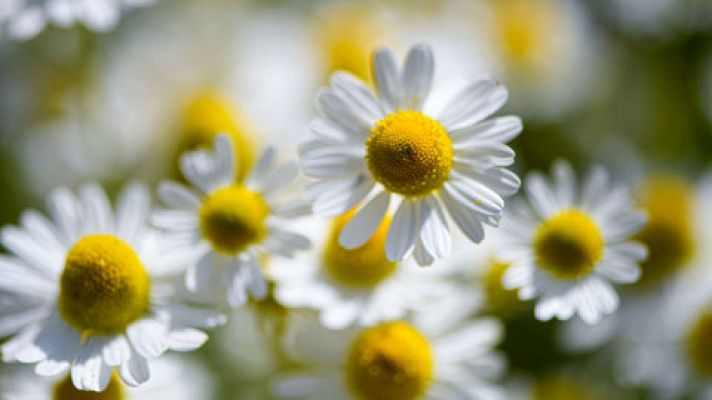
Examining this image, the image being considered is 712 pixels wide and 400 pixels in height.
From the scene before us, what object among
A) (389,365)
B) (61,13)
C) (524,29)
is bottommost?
(389,365)

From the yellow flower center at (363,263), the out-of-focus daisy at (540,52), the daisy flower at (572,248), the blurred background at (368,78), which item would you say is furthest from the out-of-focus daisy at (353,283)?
the out-of-focus daisy at (540,52)

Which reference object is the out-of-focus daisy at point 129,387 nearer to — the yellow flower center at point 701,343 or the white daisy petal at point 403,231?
the white daisy petal at point 403,231

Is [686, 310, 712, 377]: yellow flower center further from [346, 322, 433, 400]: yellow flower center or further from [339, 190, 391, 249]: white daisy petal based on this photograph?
[339, 190, 391, 249]: white daisy petal

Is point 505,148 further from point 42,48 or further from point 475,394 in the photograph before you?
point 42,48

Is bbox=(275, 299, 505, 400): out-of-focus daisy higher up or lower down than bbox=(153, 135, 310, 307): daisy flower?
lower down

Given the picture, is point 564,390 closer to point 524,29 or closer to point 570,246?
point 570,246

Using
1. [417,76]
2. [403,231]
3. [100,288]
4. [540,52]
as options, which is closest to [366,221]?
[403,231]

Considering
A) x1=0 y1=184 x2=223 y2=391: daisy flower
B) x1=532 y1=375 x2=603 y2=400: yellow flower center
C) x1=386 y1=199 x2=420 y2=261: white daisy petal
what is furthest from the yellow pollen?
x1=532 y1=375 x2=603 y2=400: yellow flower center
